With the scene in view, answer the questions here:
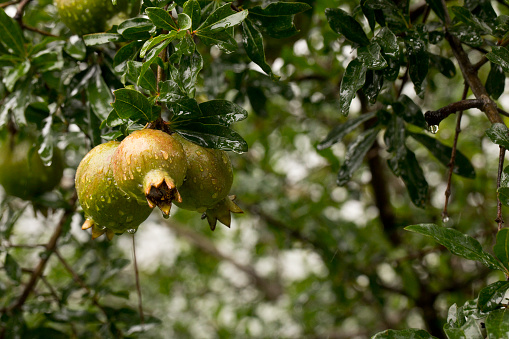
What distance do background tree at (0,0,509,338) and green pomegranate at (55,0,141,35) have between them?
0.04 metres

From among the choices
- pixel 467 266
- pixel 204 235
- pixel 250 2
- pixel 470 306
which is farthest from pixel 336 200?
pixel 470 306

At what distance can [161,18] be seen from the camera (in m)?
0.68

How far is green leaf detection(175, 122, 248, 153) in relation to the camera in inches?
27.2

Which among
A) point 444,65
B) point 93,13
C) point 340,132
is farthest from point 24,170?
point 444,65

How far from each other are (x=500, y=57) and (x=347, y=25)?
0.25 meters

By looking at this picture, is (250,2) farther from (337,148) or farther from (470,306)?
(337,148)

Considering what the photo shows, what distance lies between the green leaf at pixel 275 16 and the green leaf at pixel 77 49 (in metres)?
Answer: 0.38

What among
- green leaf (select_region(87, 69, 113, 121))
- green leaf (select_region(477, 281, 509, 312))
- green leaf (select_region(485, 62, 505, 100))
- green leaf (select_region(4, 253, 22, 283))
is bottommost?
green leaf (select_region(4, 253, 22, 283))

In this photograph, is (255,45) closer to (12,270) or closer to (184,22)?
(184,22)

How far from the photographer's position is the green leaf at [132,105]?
654 millimetres

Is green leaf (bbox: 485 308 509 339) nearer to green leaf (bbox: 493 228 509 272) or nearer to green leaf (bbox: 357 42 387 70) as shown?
green leaf (bbox: 493 228 509 272)

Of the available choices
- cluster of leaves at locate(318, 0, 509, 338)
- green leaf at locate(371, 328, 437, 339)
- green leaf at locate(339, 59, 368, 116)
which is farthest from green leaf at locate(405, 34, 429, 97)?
green leaf at locate(371, 328, 437, 339)

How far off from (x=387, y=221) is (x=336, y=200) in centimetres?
34

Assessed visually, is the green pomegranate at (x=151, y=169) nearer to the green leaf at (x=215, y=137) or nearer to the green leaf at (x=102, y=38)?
the green leaf at (x=215, y=137)
